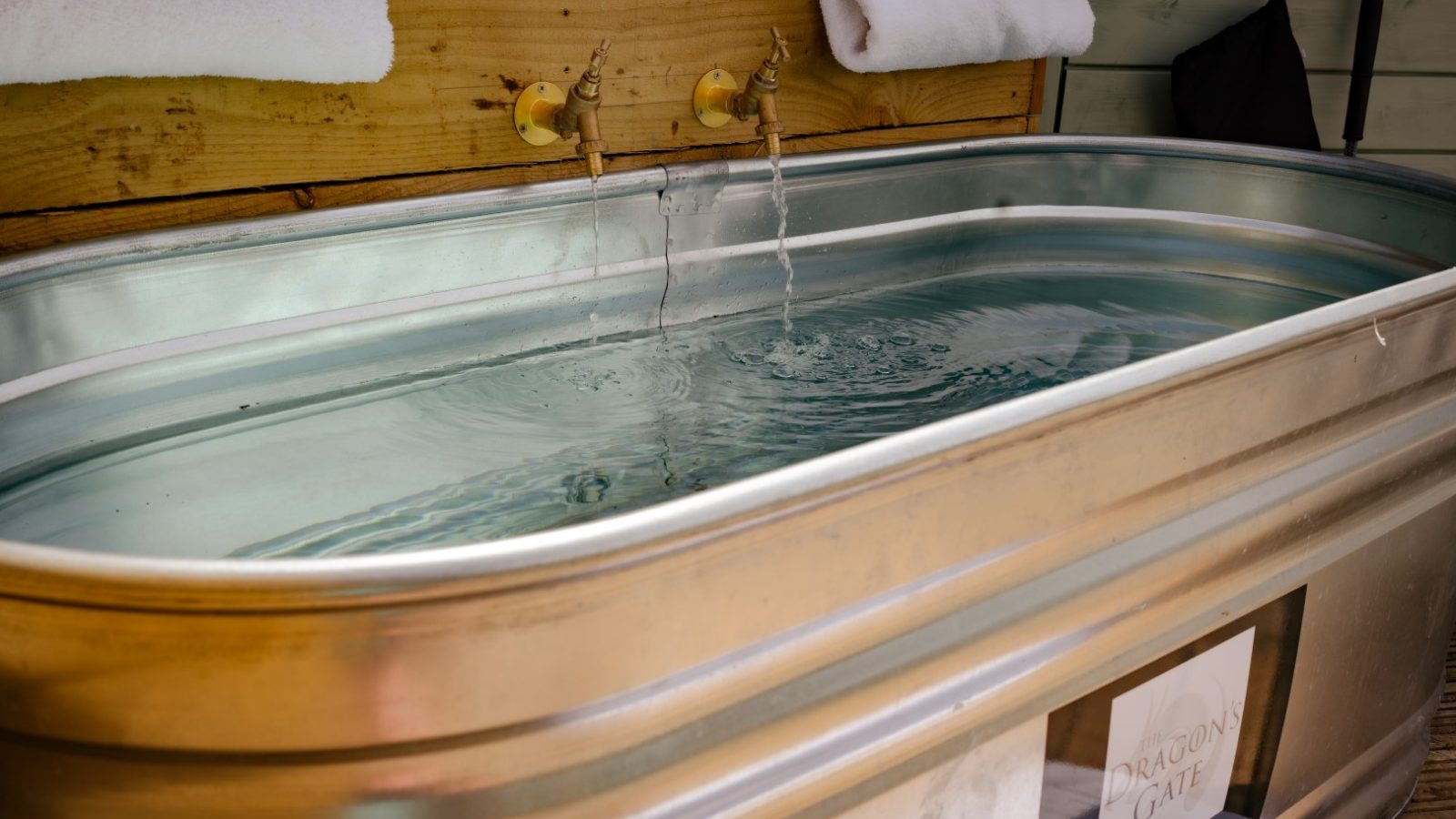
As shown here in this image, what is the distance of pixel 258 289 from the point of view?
1138mm

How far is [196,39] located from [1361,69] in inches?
94.2

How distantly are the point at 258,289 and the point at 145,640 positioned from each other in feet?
2.47

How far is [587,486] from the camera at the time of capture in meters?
1.06

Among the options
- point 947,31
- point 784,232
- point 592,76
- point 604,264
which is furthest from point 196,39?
point 947,31

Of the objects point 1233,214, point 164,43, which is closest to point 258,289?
point 164,43

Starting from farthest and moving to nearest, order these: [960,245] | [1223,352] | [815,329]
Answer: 1. [960,245]
2. [815,329]
3. [1223,352]

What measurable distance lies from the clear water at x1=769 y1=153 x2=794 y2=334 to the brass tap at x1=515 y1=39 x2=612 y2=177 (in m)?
0.24

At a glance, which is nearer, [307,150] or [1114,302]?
[307,150]

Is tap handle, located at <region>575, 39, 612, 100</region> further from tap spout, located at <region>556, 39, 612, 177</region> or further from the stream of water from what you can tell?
the stream of water

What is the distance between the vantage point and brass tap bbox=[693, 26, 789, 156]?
1.36 m

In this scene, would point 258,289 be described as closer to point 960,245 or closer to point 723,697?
point 723,697

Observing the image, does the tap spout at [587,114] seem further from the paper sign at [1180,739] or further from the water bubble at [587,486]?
the paper sign at [1180,739]

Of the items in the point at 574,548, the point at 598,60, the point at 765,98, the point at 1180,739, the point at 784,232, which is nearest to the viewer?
the point at 574,548

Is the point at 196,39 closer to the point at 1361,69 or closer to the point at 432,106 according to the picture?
the point at 432,106
